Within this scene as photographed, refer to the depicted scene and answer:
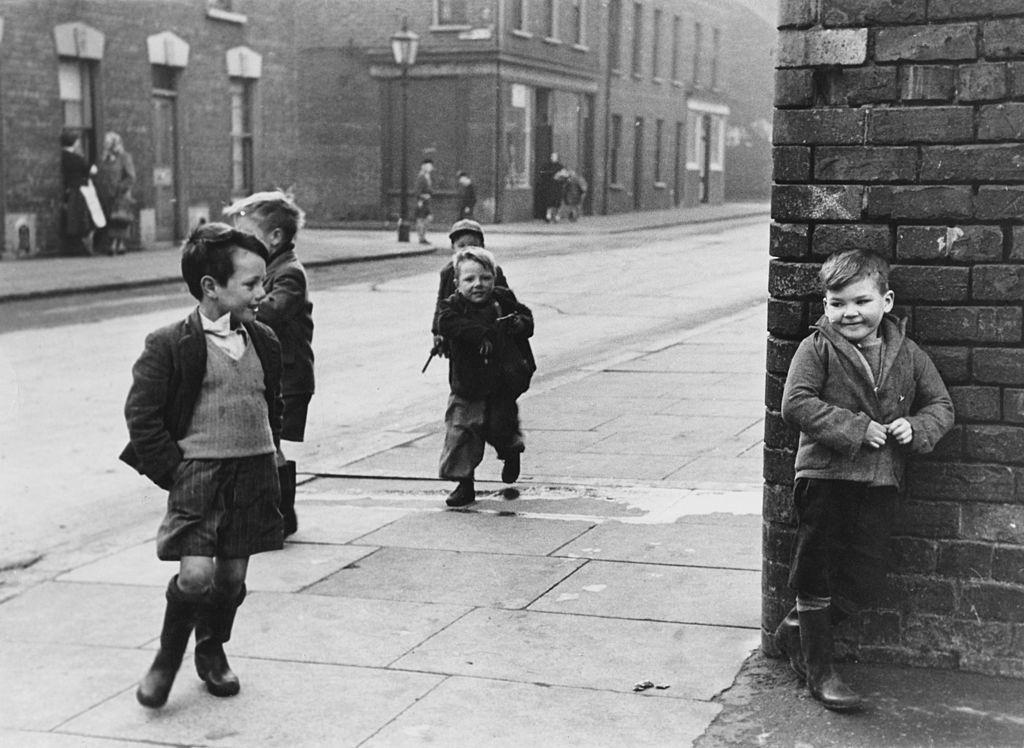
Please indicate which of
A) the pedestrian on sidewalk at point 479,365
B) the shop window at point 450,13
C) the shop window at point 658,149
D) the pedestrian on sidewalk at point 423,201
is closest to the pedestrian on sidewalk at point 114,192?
the pedestrian on sidewalk at point 423,201

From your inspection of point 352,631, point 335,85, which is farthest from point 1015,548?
point 335,85

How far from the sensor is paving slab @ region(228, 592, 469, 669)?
17.3ft

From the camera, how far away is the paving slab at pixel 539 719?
4.38m

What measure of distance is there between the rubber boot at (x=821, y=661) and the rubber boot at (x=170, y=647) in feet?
6.33

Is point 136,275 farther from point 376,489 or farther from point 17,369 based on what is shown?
point 376,489

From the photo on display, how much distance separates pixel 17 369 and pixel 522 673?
9.22 metres

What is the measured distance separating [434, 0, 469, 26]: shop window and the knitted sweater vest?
33.9 m

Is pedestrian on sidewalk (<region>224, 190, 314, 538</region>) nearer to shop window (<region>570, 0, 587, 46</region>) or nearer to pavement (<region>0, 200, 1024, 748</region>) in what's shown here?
pavement (<region>0, 200, 1024, 748</region>)

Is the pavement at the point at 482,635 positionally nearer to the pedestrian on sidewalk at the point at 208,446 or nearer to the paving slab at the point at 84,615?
the paving slab at the point at 84,615

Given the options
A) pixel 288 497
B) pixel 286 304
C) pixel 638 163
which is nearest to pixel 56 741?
pixel 288 497

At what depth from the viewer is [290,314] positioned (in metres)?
6.88

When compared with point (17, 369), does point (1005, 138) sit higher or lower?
higher

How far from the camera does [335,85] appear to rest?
39.7 m

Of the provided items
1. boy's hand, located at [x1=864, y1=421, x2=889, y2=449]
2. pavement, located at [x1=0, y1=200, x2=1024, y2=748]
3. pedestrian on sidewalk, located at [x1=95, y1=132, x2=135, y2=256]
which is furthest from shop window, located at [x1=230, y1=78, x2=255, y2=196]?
boy's hand, located at [x1=864, y1=421, x2=889, y2=449]
